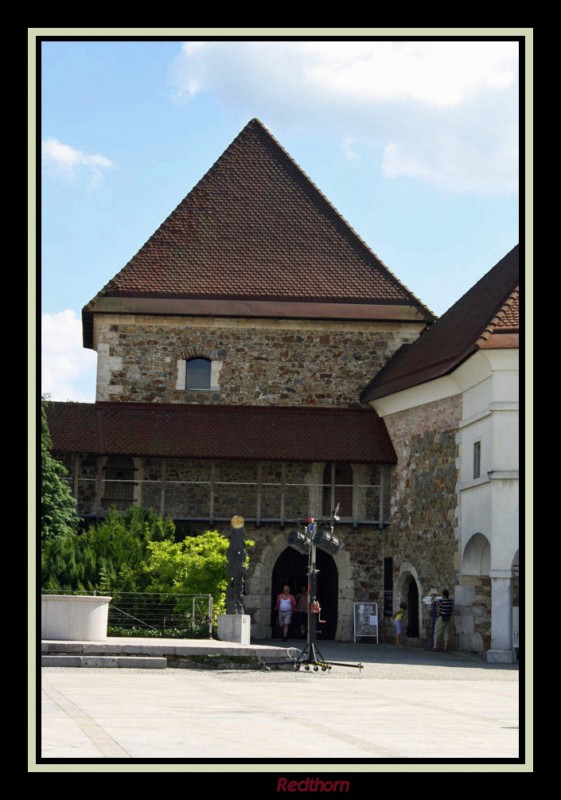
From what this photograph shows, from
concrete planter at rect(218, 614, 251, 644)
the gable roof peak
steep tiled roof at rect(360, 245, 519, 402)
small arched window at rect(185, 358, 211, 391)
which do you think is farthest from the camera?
the gable roof peak

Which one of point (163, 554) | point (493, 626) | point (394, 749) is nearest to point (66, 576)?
point (163, 554)

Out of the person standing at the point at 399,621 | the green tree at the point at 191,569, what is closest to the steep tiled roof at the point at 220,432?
the person standing at the point at 399,621

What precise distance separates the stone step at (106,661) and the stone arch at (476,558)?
977 centimetres

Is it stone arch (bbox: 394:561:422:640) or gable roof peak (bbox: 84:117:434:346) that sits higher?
gable roof peak (bbox: 84:117:434:346)

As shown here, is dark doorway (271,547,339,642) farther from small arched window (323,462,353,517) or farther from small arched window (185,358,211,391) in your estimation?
small arched window (185,358,211,391)

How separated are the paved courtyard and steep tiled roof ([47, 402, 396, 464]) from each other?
37.7 feet

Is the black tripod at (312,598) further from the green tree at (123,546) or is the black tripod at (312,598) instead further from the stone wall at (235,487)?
the stone wall at (235,487)

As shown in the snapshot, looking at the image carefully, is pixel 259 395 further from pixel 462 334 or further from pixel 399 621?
pixel 399 621

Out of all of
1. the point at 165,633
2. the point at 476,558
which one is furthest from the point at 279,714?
the point at 476,558

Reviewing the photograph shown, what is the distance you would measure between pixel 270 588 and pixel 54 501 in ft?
20.2

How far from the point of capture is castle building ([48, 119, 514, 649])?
33750 mm

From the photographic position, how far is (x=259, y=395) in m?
35.7

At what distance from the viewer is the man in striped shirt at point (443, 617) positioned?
2845 centimetres
